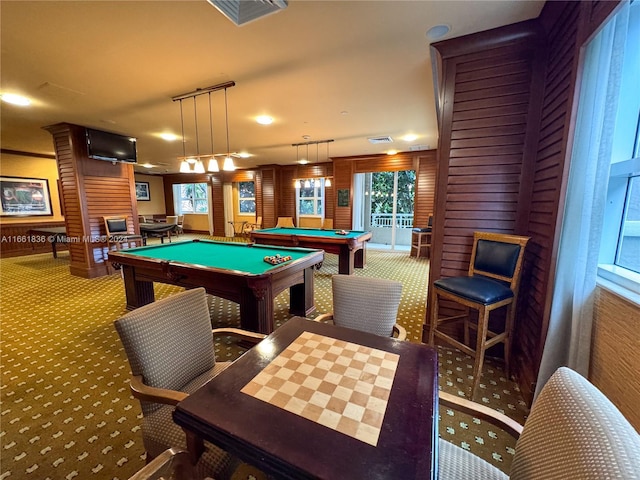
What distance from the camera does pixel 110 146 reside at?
479 cm

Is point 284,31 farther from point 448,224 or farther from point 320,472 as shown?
point 320,472

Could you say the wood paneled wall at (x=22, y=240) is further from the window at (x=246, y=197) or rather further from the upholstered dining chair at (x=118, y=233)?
the window at (x=246, y=197)

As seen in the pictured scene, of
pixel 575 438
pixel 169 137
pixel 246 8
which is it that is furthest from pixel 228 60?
pixel 169 137

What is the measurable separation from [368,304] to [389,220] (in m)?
7.75

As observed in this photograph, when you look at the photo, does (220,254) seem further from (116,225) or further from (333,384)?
(116,225)

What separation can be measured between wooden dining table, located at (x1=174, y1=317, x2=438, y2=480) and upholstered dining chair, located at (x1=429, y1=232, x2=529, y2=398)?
0.97 m

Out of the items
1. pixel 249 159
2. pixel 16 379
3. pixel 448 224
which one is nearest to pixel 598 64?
pixel 448 224

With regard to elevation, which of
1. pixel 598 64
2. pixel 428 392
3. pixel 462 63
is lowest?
pixel 428 392

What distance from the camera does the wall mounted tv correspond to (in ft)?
14.9

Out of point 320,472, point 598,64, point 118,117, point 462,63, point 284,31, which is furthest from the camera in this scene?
point 118,117

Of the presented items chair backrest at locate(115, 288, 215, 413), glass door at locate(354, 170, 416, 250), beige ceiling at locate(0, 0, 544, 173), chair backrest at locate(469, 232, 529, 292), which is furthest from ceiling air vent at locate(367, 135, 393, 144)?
chair backrest at locate(115, 288, 215, 413)

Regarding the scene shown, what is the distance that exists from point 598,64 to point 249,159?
7.75 m

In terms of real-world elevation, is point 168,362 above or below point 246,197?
below

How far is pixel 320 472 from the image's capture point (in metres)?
0.62
